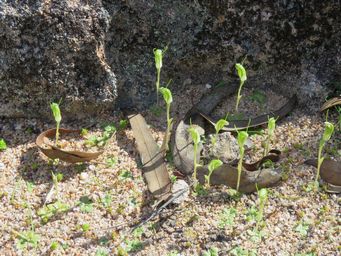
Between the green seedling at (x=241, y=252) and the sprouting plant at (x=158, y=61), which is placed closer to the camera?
the green seedling at (x=241, y=252)

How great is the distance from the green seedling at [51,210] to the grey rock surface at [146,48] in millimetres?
558

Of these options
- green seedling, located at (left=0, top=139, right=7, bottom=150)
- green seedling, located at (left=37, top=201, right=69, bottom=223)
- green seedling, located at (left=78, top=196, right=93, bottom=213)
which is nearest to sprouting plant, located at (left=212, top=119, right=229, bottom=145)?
green seedling, located at (left=78, top=196, right=93, bottom=213)

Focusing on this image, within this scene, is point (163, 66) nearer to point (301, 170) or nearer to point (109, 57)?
point (109, 57)

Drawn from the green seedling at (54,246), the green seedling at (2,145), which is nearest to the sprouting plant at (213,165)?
the green seedling at (54,246)

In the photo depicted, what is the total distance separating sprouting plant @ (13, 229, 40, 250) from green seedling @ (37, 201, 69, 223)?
10cm

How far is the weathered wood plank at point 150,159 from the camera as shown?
2777 mm

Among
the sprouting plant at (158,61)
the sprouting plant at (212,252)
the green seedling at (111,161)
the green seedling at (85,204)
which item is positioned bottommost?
the sprouting plant at (212,252)

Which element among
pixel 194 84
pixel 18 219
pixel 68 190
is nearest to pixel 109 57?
pixel 194 84

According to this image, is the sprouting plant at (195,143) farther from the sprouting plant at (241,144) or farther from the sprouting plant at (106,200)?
the sprouting plant at (106,200)

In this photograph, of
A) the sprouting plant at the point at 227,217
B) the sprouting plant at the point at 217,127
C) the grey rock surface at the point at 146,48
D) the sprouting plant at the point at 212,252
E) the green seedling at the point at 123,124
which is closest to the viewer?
the sprouting plant at the point at 212,252

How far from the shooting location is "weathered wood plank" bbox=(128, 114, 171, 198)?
2.78m

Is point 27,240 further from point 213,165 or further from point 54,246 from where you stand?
point 213,165

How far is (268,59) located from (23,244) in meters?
1.53

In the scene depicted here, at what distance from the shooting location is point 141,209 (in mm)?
2705
